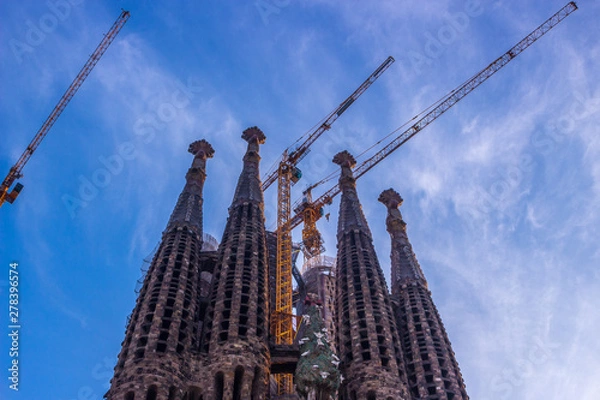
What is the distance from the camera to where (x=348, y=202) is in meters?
87.1

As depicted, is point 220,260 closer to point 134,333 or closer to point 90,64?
point 134,333

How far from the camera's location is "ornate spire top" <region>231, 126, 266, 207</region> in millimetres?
81938

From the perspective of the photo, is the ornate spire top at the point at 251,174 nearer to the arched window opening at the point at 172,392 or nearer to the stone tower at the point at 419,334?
the stone tower at the point at 419,334

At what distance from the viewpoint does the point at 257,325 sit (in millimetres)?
62344

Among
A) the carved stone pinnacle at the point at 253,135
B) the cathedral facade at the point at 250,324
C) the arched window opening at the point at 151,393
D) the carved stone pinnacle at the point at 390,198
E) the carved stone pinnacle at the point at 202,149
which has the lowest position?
→ the arched window opening at the point at 151,393

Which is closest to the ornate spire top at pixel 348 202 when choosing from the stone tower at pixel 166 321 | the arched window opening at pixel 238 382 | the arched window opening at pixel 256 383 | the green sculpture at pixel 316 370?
the stone tower at pixel 166 321

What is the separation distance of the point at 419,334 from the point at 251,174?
98.5 feet

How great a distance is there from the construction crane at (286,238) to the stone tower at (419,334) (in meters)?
12.0

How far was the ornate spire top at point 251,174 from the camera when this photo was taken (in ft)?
269

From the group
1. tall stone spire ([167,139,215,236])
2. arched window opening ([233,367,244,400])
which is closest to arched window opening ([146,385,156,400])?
arched window opening ([233,367,244,400])

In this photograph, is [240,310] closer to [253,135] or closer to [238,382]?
[238,382]

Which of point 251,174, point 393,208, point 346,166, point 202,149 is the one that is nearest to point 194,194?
point 251,174

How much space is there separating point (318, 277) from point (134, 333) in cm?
4023

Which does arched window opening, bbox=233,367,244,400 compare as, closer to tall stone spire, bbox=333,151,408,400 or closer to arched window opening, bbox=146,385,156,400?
arched window opening, bbox=146,385,156,400
